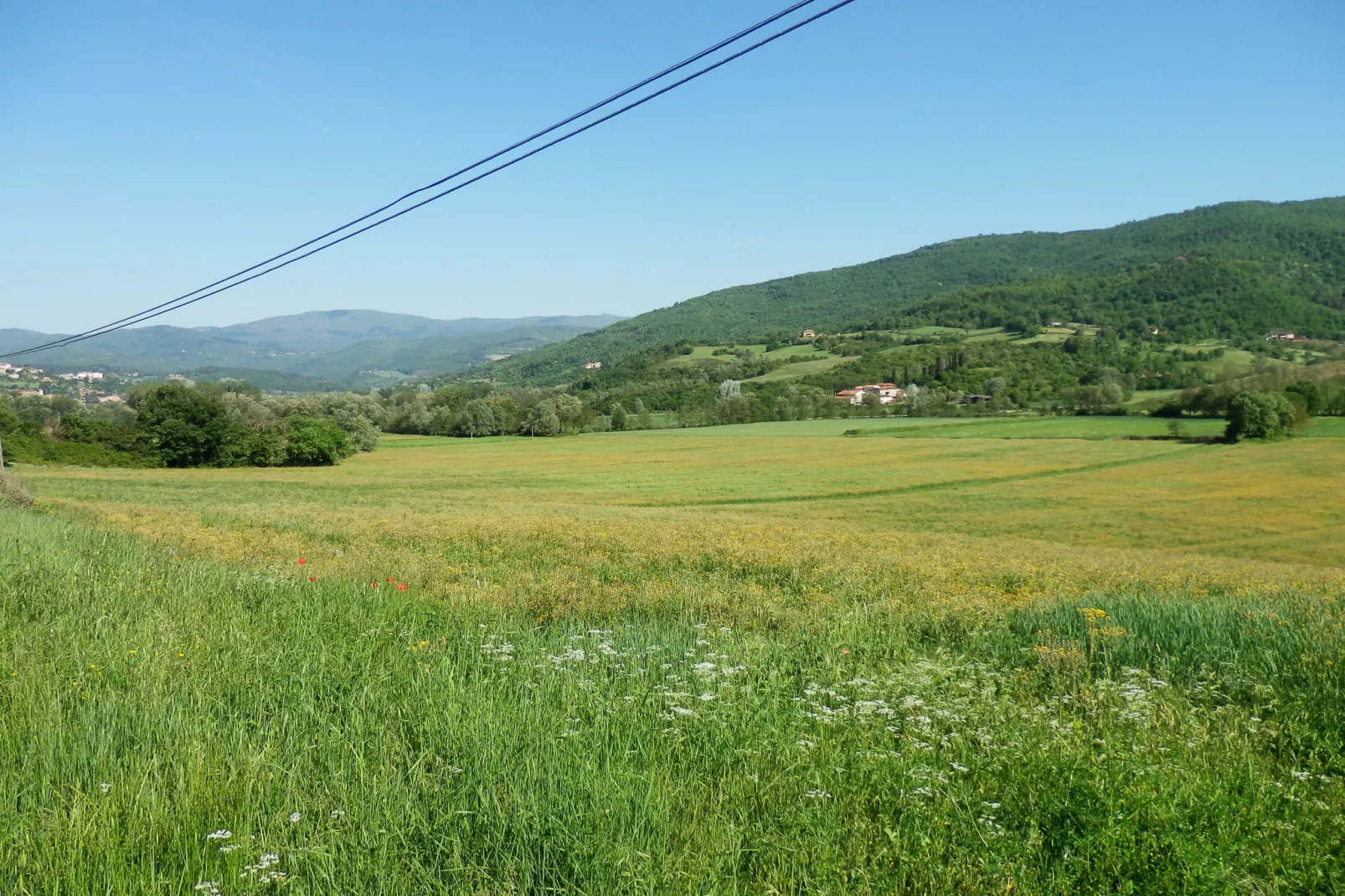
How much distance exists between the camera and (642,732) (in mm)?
4668

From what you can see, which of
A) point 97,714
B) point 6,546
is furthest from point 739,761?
point 6,546

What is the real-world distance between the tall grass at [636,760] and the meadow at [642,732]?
2cm

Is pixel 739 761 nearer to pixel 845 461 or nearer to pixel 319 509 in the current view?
pixel 319 509

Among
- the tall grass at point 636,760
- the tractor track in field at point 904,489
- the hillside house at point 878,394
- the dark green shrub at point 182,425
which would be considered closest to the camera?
the tall grass at point 636,760

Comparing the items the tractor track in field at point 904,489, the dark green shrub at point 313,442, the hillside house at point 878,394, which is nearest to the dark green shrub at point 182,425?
the dark green shrub at point 313,442

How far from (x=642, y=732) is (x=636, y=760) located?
0.34 meters

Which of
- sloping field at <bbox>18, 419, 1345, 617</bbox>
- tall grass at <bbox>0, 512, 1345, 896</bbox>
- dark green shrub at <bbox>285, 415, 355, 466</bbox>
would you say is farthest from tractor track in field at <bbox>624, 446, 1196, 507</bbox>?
dark green shrub at <bbox>285, 415, 355, 466</bbox>

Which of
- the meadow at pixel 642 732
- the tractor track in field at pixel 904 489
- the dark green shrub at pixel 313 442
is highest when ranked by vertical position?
the meadow at pixel 642 732

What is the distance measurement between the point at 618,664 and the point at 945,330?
669 ft

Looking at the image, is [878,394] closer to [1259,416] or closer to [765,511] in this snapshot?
[1259,416]

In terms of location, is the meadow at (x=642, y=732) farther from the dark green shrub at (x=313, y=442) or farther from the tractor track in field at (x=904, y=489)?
the dark green shrub at (x=313, y=442)

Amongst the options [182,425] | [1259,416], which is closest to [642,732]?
[182,425]

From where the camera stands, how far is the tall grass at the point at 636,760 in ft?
11.0

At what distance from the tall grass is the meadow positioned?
0.02 metres
